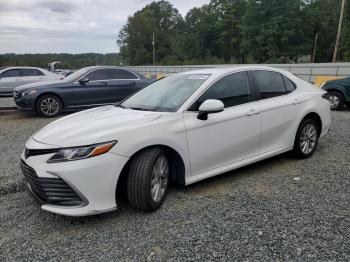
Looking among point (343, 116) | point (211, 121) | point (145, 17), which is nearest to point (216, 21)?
point (145, 17)

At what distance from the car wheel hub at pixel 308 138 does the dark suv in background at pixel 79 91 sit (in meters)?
6.35

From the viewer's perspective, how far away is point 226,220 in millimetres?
3230

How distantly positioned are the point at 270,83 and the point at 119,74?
256 inches

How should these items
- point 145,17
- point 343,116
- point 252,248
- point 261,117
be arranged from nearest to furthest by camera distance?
1. point 252,248
2. point 261,117
3. point 343,116
4. point 145,17

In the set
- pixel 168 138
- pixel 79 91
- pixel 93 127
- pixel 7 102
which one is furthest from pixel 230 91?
pixel 7 102

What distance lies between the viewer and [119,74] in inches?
405

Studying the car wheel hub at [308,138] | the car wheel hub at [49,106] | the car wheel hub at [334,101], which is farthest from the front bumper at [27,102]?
the car wheel hub at [334,101]

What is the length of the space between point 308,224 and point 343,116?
6734mm

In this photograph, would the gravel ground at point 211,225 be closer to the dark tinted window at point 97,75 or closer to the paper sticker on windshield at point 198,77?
the paper sticker on windshield at point 198,77

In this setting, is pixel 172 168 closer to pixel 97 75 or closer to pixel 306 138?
pixel 306 138

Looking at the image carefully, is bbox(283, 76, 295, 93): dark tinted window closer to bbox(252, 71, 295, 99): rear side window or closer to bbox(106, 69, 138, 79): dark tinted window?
bbox(252, 71, 295, 99): rear side window

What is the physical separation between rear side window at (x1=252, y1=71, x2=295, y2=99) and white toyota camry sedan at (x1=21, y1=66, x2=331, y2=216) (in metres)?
0.02

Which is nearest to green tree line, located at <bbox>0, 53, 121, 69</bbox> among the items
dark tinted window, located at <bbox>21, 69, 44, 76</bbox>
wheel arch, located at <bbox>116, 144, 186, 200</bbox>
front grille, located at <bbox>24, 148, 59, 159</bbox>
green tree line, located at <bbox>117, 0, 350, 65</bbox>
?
green tree line, located at <bbox>117, 0, 350, 65</bbox>

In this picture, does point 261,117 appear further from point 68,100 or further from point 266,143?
point 68,100
